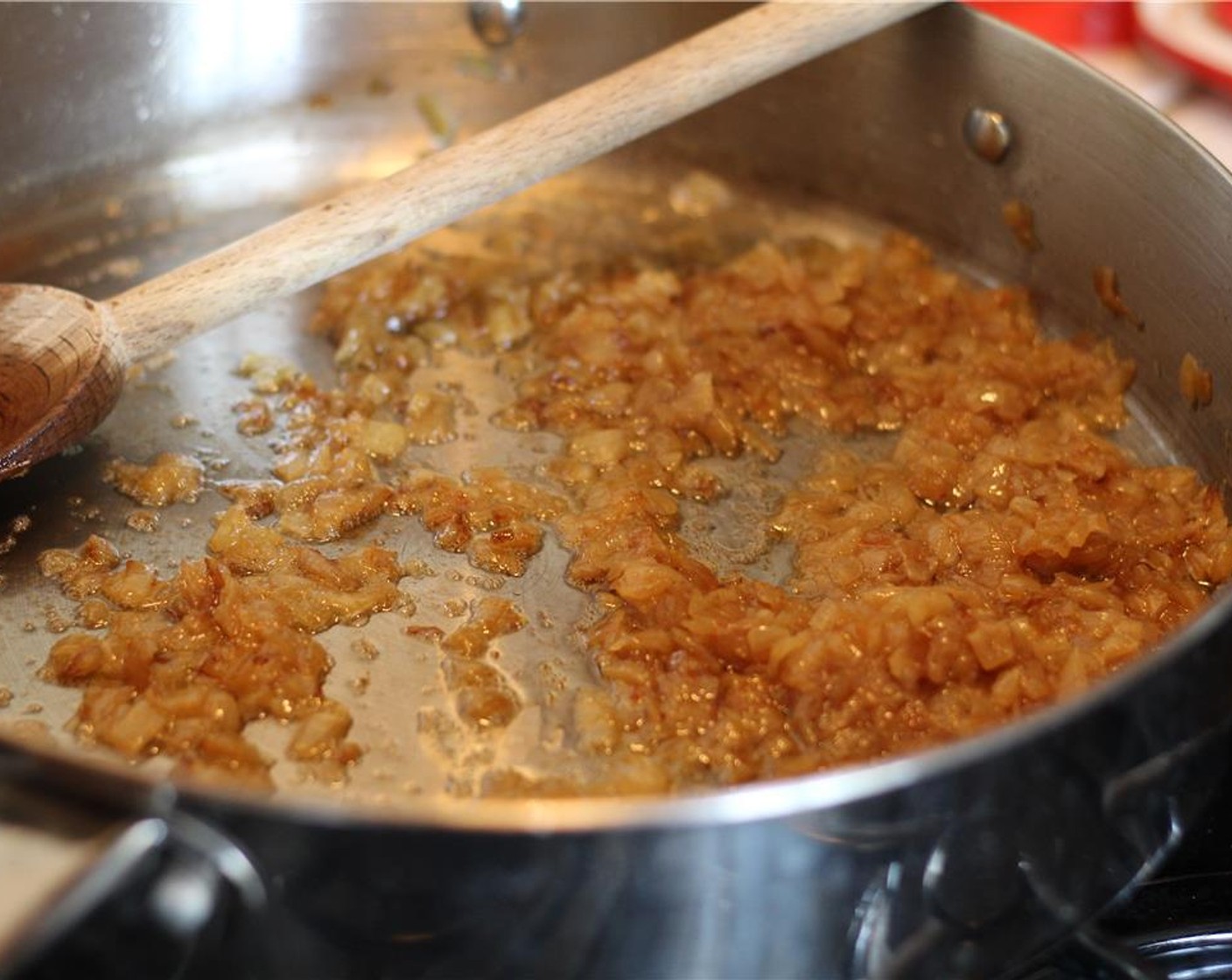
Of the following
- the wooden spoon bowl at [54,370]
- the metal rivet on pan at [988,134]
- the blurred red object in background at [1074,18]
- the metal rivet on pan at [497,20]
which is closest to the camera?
the wooden spoon bowl at [54,370]

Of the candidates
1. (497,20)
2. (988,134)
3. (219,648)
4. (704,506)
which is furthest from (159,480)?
(988,134)

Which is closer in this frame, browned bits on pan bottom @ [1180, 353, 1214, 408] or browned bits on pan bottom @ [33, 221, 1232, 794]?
browned bits on pan bottom @ [33, 221, 1232, 794]

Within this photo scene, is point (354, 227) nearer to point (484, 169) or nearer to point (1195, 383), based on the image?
point (484, 169)

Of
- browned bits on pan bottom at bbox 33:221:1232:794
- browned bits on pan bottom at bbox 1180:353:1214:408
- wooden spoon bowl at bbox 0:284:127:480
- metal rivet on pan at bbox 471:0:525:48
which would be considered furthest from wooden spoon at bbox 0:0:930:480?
browned bits on pan bottom at bbox 1180:353:1214:408

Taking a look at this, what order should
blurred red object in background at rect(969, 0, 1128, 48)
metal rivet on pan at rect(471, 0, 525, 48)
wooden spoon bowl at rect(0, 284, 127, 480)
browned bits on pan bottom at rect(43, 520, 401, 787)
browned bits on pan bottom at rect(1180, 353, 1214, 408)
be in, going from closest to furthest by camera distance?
1. browned bits on pan bottom at rect(43, 520, 401, 787)
2. wooden spoon bowl at rect(0, 284, 127, 480)
3. browned bits on pan bottom at rect(1180, 353, 1214, 408)
4. metal rivet on pan at rect(471, 0, 525, 48)
5. blurred red object in background at rect(969, 0, 1128, 48)

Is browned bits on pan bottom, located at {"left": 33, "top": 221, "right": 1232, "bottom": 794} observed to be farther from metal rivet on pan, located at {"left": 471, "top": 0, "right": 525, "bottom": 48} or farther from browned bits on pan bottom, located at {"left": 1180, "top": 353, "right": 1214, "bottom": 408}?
metal rivet on pan, located at {"left": 471, "top": 0, "right": 525, "bottom": 48}

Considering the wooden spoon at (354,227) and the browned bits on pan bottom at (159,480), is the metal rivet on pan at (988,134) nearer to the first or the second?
the wooden spoon at (354,227)

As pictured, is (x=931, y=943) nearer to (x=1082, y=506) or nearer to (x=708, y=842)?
(x=708, y=842)

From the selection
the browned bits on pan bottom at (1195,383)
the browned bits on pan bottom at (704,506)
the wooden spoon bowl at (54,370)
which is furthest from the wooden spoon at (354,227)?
the browned bits on pan bottom at (1195,383)
